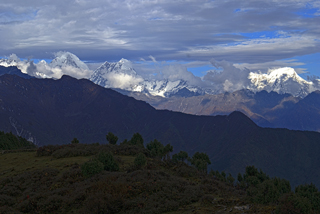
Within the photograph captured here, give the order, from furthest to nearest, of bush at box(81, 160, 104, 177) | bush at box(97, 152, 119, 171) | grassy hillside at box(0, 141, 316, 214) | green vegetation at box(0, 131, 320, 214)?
bush at box(97, 152, 119, 171)
bush at box(81, 160, 104, 177)
grassy hillside at box(0, 141, 316, 214)
green vegetation at box(0, 131, 320, 214)

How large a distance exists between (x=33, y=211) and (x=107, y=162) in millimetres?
19569

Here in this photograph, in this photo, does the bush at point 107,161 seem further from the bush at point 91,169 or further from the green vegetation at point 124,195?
the bush at point 91,169

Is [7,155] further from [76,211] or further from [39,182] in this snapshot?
[76,211]

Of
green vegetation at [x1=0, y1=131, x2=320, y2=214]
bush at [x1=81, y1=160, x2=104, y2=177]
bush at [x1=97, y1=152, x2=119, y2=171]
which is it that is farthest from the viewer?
bush at [x1=97, y1=152, x2=119, y2=171]

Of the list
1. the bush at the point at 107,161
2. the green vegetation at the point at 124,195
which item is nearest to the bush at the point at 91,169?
the green vegetation at the point at 124,195

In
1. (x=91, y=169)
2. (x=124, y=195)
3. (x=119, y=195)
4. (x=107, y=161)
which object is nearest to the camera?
(x=119, y=195)

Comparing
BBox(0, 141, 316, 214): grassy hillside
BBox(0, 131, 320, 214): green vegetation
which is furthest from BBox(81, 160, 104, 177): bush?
BBox(0, 141, 316, 214): grassy hillside

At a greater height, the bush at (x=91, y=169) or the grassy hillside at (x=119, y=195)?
the bush at (x=91, y=169)

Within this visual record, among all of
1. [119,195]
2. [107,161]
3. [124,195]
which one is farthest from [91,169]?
[119,195]

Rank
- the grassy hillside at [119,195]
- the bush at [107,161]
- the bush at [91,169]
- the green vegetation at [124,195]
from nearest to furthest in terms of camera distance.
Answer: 1. the green vegetation at [124,195]
2. the grassy hillside at [119,195]
3. the bush at [91,169]
4. the bush at [107,161]

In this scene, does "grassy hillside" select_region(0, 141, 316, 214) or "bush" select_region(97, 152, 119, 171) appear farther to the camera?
"bush" select_region(97, 152, 119, 171)

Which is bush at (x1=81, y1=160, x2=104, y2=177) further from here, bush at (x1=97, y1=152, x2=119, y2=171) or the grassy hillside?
bush at (x1=97, y1=152, x2=119, y2=171)

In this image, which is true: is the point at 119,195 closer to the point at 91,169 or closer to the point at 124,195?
the point at 124,195

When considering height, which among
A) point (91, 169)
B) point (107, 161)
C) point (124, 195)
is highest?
point (91, 169)
